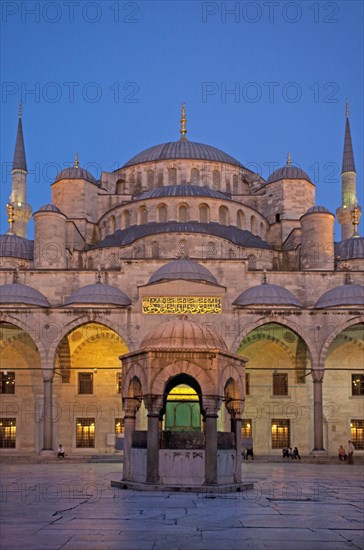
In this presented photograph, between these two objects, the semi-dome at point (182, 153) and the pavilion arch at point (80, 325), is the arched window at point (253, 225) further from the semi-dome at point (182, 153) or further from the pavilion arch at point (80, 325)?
the pavilion arch at point (80, 325)

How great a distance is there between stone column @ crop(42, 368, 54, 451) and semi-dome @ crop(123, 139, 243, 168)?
16152mm

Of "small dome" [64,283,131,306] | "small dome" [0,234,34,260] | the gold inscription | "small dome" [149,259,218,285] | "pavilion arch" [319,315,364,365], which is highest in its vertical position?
"small dome" [0,234,34,260]

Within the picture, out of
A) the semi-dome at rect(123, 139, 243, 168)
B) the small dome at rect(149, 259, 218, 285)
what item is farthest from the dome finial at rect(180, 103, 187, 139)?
the small dome at rect(149, 259, 218, 285)

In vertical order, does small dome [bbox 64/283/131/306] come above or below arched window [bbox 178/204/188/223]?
below

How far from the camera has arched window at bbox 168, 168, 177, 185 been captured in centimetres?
3900

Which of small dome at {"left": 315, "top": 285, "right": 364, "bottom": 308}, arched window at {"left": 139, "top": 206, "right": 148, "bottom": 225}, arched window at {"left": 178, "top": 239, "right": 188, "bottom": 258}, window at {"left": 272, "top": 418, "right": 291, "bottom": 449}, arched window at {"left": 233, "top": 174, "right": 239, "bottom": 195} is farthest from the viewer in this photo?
arched window at {"left": 233, "top": 174, "right": 239, "bottom": 195}

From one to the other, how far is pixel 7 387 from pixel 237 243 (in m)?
10.8

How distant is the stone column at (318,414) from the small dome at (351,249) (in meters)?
8.39

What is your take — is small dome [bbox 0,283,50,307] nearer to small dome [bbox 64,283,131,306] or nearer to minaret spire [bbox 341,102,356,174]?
small dome [bbox 64,283,131,306]

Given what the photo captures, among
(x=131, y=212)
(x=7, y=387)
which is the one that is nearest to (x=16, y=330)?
(x=7, y=387)

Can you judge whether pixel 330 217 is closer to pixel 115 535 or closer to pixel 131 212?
pixel 131 212

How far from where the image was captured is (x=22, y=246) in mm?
34594

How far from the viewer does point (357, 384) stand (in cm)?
2989

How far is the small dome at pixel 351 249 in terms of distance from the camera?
110 ft
